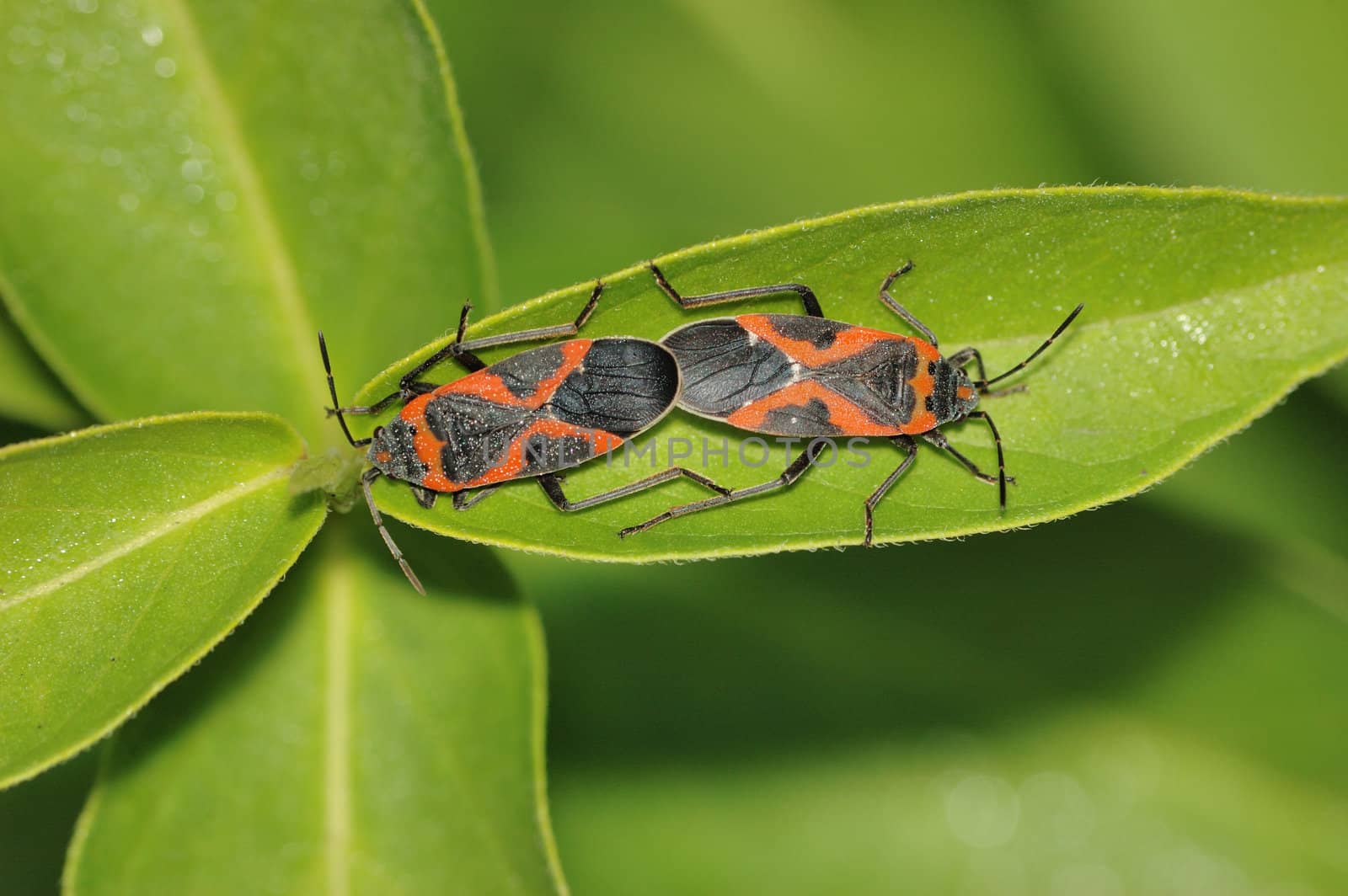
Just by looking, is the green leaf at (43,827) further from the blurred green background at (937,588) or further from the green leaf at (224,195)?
the green leaf at (224,195)

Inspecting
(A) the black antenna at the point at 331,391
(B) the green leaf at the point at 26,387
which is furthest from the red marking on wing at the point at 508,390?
(B) the green leaf at the point at 26,387

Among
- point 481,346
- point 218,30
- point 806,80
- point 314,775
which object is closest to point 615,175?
point 806,80

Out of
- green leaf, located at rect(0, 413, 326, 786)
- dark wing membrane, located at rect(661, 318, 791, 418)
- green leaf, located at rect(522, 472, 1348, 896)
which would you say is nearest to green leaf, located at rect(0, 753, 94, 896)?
green leaf, located at rect(0, 413, 326, 786)

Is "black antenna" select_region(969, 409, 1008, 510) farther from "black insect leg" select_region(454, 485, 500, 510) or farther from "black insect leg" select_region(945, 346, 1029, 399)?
"black insect leg" select_region(454, 485, 500, 510)

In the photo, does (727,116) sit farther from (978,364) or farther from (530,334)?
(978,364)

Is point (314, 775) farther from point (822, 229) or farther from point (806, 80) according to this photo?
point (806, 80)

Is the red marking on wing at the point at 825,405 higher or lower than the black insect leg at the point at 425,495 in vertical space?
higher

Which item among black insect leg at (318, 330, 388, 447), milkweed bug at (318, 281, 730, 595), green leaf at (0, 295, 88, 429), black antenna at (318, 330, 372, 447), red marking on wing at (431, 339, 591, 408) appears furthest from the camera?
red marking on wing at (431, 339, 591, 408)
